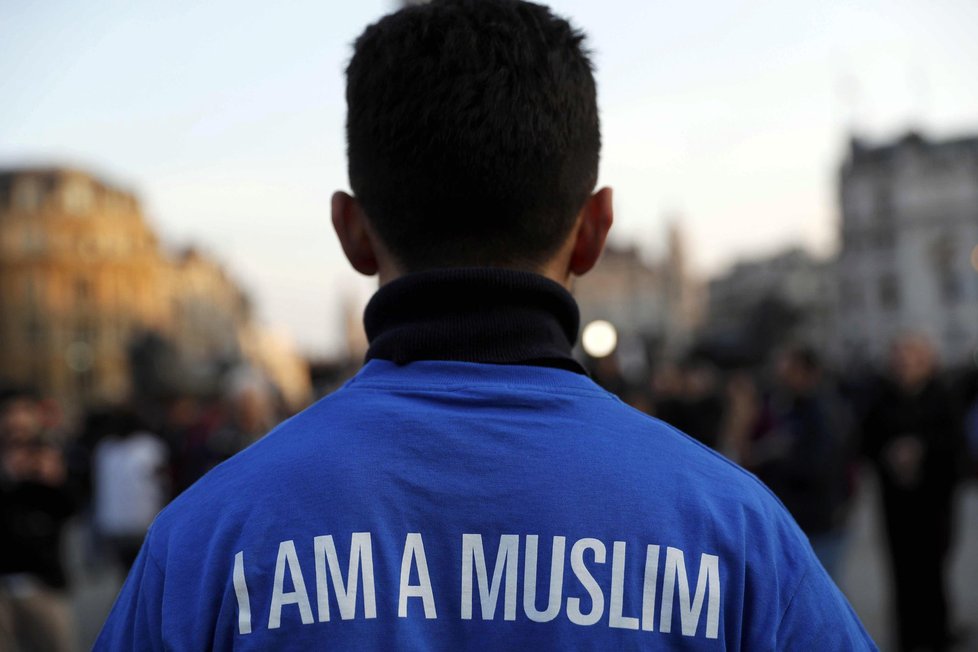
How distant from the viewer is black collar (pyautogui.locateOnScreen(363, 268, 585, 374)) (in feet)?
4.42

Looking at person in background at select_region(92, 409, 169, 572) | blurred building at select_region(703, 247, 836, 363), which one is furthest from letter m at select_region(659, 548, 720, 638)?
blurred building at select_region(703, 247, 836, 363)

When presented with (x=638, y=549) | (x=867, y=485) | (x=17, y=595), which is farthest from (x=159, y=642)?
(x=867, y=485)

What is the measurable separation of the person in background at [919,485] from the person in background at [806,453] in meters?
0.63

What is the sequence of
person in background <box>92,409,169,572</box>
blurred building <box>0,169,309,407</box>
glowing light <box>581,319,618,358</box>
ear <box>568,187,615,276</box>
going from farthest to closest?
1. blurred building <box>0,169,309,407</box>
2. person in background <box>92,409,169,572</box>
3. glowing light <box>581,319,618,358</box>
4. ear <box>568,187,615,276</box>

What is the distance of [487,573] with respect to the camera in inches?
49.3

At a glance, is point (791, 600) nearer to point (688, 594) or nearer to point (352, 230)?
point (688, 594)

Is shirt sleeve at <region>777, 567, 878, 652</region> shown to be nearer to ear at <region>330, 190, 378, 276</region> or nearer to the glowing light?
ear at <region>330, 190, 378, 276</region>

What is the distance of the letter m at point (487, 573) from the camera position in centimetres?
125

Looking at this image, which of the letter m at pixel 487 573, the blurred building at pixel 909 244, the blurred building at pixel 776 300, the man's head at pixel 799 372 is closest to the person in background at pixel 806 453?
the man's head at pixel 799 372

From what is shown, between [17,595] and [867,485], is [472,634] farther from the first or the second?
[867,485]

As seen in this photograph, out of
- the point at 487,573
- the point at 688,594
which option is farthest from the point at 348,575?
Answer: the point at 688,594

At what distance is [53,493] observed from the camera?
6.00 m

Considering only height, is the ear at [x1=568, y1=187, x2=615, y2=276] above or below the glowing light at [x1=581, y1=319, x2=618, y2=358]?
above

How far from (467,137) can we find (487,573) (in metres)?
0.55
